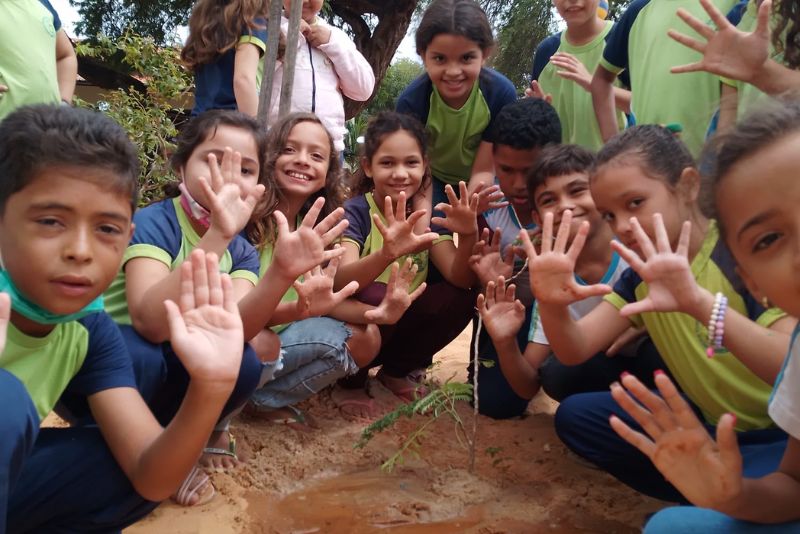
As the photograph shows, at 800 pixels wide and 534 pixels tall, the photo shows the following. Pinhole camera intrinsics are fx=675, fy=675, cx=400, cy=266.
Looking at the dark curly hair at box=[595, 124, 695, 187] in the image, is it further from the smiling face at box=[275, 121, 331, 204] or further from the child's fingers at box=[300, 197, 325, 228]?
the smiling face at box=[275, 121, 331, 204]

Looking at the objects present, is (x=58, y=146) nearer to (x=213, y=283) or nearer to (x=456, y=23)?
(x=213, y=283)

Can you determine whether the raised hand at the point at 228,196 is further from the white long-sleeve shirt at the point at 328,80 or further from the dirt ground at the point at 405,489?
the white long-sleeve shirt at the point at 328,80

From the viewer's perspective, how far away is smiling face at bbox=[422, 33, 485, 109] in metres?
3.36

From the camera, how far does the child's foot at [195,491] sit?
2.22m

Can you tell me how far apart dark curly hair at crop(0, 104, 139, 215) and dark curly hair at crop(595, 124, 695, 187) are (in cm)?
151

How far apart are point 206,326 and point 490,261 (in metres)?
1.72

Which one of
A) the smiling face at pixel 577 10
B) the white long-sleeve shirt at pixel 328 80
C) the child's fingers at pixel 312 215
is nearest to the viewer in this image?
the child's fingers at pixel 312 215

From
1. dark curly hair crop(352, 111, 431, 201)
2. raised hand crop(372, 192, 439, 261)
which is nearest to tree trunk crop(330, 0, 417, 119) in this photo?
dark curly hair crop(352, 111, 431, 201)

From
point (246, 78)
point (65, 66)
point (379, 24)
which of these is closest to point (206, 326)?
point (246, 78)

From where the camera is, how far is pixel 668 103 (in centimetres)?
280

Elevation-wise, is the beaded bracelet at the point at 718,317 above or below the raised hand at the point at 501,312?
above

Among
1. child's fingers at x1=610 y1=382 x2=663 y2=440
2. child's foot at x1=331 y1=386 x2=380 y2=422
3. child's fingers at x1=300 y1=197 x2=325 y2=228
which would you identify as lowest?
child's foot at x1=331 y1=386 x2=380 y2=422

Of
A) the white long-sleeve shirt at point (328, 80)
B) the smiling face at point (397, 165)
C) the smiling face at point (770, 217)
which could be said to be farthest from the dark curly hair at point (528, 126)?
the smiling face at point (770, 217)

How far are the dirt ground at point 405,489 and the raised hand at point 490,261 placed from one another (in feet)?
2.27
